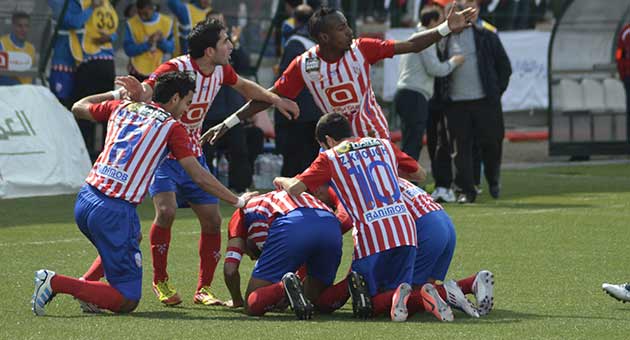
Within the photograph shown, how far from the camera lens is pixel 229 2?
2019 cm

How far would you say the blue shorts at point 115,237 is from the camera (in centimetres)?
877

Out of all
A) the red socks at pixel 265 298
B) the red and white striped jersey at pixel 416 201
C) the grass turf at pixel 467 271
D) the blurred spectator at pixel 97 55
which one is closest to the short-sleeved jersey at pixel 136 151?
the grass turf at pixel 467 271

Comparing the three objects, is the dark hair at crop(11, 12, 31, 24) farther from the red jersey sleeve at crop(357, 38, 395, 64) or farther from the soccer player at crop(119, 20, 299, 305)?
the soccer player at crop(119, 20, 299, 305)

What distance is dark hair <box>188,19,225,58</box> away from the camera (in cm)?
988

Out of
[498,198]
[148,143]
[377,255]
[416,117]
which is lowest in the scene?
[498,198]

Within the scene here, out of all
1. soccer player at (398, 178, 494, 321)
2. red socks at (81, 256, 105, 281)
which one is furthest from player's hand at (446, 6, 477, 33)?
red socks at (81, 256, 105, 281)

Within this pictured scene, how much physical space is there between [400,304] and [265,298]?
83 cm

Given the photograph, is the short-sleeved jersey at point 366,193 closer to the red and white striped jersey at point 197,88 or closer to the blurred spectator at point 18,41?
the red and white striped jersey at point 197,88

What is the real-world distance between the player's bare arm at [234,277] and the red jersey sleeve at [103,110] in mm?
1118

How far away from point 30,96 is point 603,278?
859 centimetres

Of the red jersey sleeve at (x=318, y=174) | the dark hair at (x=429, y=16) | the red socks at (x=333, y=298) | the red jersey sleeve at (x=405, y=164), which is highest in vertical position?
the red jersey sleeve at (x=318, y=174)

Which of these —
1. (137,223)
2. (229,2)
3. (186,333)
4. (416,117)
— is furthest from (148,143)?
(229,2)

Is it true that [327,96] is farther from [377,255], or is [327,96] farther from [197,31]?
[377,255]

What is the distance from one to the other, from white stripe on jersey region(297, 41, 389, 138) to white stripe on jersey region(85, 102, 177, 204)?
2395mm
